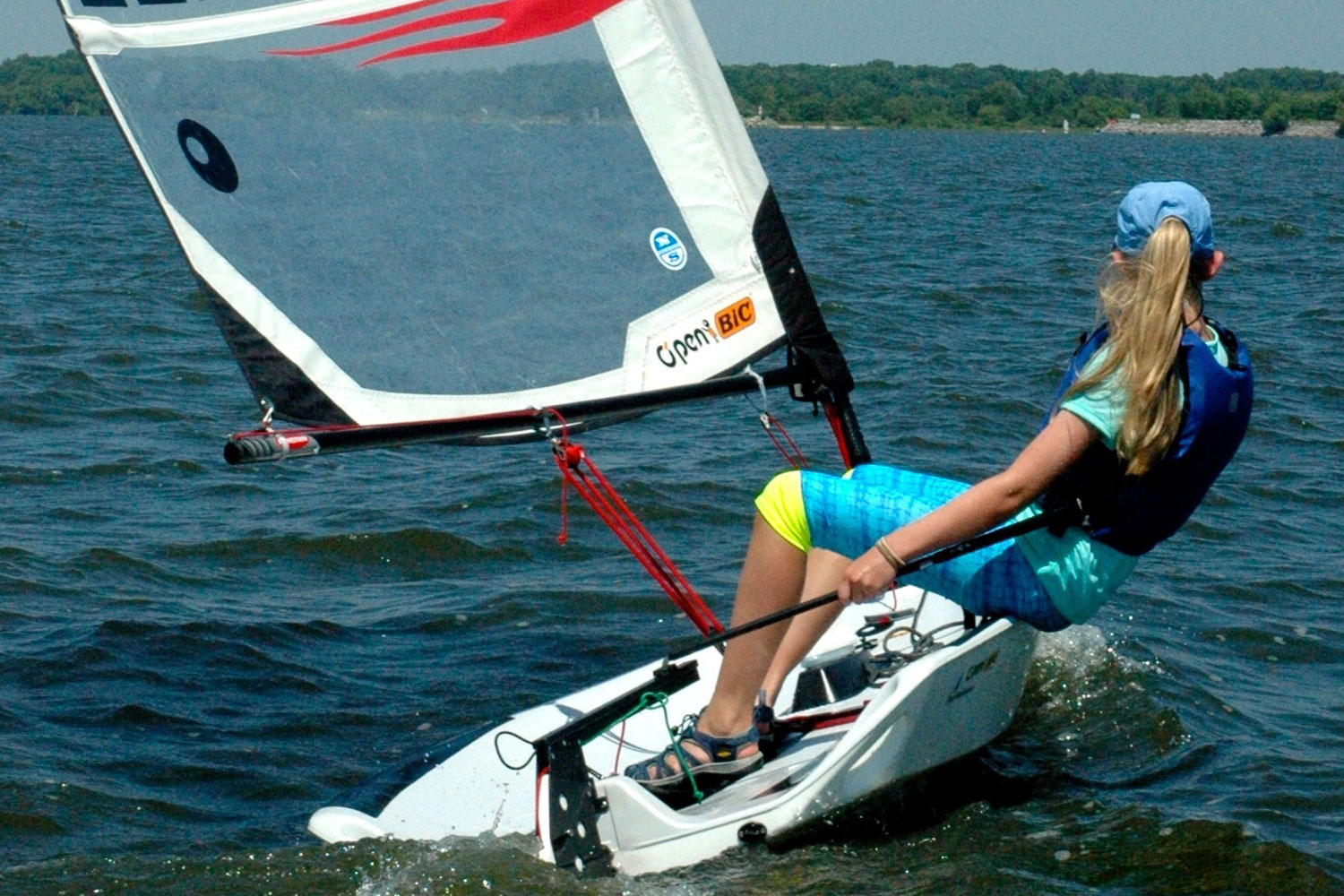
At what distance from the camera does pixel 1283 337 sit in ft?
34.2

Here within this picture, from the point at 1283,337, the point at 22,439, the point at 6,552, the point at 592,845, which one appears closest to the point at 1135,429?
the point at 592,845

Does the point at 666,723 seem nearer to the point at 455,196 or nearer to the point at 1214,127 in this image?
the point at 455,196

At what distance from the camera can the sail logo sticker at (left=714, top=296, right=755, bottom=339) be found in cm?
A: 380

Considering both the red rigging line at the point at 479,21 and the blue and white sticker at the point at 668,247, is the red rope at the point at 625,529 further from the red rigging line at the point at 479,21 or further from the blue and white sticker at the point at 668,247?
the red rigging line at the point at 479,21

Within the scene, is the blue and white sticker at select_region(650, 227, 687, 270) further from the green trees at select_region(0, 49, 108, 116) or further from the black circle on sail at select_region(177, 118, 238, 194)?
the green trees at select_region(0, 49, 108, 116)

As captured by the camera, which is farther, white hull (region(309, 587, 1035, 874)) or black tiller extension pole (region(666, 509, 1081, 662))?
white hull (region(309, 587, 1035, 874))

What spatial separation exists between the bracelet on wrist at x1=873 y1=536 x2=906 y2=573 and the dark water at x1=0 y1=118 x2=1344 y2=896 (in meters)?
0.74

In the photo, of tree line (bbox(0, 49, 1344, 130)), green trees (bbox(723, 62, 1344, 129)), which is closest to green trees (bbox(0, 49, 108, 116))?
tree line (bbox(0, 49, 1344, 130))

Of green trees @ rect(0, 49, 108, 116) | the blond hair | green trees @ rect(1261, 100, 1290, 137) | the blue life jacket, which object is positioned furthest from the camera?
green trees @ rect(1261, 100, 1290, 137)

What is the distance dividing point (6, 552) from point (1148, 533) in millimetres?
4126

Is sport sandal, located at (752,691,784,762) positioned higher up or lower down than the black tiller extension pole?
lower down

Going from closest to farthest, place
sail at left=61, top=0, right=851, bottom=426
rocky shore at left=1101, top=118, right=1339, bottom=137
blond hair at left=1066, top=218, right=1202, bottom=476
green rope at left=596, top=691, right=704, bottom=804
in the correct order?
blond hair at left=1066, top=218, right=1202, bottom=476
green rope at left=596, top=691, right=704, bottom=804
sail at left=61, top=0, right=851, bottom=426
rocky shore at left=1101, top=118, right=1339, bottom=137

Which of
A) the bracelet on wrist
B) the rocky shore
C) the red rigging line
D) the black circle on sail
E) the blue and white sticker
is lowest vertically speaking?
the rocky shore

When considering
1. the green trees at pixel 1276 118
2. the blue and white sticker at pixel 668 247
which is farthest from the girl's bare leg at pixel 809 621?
the green trees at pixel 1276 118
